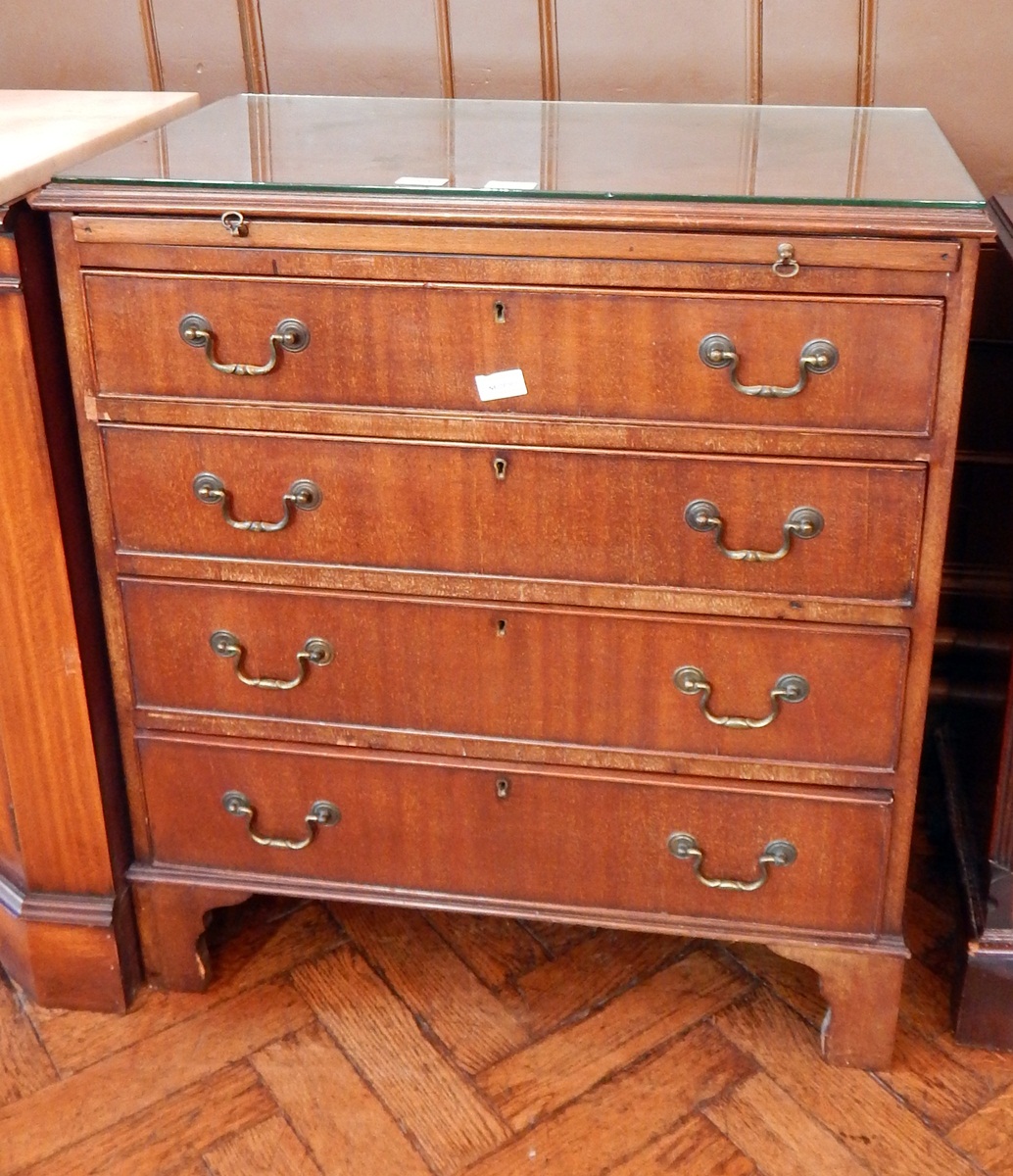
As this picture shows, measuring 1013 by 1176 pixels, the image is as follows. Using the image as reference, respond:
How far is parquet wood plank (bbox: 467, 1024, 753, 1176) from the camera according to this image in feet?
4.25

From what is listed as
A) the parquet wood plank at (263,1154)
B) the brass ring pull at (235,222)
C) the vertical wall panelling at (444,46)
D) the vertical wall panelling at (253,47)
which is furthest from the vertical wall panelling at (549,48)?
the parquet wood plank at (263,1154)

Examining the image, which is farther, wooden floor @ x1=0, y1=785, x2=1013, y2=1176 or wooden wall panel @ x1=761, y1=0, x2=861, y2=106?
wooden wall panel @ x1=761, y1=0, x2=861, y2=106

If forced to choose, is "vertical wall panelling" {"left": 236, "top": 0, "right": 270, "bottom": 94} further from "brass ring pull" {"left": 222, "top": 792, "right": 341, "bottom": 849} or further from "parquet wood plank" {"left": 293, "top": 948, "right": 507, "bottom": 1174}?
"parquet wood plank" {"left": 293, "top": 948, "right": 507, "bottom": 1174}

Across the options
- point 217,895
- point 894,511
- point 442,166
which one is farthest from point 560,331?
point 217,895

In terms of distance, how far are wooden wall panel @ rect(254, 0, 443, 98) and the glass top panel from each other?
10 centimetres

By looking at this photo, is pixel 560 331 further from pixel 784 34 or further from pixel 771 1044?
pixel 771 1044

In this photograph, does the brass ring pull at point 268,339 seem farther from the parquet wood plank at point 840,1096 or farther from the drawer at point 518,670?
the parquet wood plank at point 840,1096

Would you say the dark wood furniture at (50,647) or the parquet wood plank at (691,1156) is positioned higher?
the dark wood furniture at (50,647)

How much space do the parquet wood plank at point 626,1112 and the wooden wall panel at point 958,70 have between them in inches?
41.5

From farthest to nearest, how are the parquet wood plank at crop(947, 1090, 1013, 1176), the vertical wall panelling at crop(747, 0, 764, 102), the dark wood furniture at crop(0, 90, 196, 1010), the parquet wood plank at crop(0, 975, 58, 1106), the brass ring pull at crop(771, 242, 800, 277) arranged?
the vertical wall panelling at crop(747, 0, 764, 102)
the parquet wood plank at crop(0, 975, 58, 1106)
the parquet wood plank at crop(947, 1090, 1013, 1176)
the dark wood furniture at crop(0, 90, 196, 1010)
the brass ring pull at crop(771, 242, 800, 277)

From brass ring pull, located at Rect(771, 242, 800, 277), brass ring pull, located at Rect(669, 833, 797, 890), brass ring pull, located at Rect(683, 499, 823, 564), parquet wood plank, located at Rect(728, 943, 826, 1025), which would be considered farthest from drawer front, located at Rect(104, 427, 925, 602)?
parquet wood plank, located at Rect(728, 943, 826, 1025)

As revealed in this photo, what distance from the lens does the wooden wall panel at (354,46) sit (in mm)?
1553

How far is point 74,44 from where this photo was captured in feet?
5.28

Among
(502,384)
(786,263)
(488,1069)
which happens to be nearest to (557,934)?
(488,1069)
